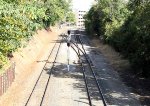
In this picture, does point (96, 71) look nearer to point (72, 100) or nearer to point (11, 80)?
point (11, 80)

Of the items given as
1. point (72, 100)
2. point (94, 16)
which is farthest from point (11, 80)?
point (94, 16)

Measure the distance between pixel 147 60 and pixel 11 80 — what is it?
35.8ft

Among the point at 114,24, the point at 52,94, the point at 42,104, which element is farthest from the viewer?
the point at 114,24

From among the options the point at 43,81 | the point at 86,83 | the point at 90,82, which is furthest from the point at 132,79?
the point at 43,81

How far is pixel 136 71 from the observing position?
105 ft

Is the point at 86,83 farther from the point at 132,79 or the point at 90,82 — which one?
the point at 132,79

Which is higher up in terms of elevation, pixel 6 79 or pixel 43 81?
pixel 6 79

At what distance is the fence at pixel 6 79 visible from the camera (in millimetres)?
23484

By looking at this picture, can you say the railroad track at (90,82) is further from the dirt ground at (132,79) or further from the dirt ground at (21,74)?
the dirt ground at (21,74)

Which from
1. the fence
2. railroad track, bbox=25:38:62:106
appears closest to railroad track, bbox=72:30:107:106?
railroad track, bbox=25:38:62:106

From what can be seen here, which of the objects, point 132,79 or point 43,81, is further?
point 132,79

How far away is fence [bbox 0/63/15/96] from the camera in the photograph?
23484 millimetres

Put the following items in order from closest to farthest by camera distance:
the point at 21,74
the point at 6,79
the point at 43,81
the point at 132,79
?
the point at 6,79 < the point at 43,81 < the point at 132,79 < the point at 21,74

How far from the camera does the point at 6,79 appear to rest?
25.1 metres
